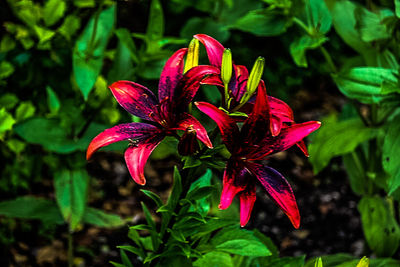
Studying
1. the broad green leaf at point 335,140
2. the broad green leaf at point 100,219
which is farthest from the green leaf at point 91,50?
the broad green leaf at point 335,140

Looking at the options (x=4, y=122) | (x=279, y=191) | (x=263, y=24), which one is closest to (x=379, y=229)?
(x=263, y=24)

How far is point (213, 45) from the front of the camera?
34.7 inches

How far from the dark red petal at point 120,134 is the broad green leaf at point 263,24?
28.9 inches

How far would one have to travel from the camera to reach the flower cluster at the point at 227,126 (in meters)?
0.77

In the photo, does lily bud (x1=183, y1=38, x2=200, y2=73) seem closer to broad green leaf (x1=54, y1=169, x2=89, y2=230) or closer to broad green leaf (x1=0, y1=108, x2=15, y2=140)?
broad green leaf (x1=0, y1=108, x2=15, y2=140)

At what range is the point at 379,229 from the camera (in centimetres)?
150

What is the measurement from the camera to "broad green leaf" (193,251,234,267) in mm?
→ 1039

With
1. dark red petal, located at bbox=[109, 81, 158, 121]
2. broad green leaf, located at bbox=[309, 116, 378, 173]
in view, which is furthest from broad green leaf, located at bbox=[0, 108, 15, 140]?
broad green leaf, located at bbox=[309, 116, 378, 173]

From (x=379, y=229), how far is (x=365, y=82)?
43 cm

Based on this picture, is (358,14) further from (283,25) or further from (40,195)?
(40,195)

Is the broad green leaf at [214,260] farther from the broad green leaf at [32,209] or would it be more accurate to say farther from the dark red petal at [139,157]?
the broad green leaf at [32,209]

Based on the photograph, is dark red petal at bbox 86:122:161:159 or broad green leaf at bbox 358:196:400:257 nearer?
dark red petal at bbox 86:122:161:159

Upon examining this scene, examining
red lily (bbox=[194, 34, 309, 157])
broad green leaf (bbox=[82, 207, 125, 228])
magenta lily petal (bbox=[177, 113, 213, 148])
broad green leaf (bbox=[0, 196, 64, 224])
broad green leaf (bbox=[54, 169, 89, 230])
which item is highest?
red lily (bbox=[194, 34, 309, 157])

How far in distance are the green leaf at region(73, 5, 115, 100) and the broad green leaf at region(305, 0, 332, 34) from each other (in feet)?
1.94
